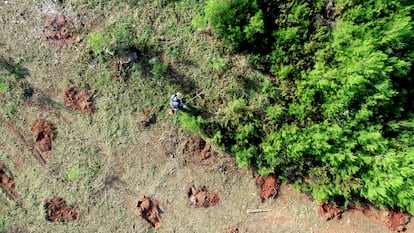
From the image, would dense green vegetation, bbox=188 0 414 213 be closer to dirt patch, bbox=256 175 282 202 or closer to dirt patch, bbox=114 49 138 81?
dirt patch, bbox=256 175 282 202

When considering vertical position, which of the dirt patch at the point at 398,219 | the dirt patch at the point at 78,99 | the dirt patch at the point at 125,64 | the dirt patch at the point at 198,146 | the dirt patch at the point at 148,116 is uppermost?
the dirt patch at the point at 125,64

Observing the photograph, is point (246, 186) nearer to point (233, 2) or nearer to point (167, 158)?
point (167, 158)

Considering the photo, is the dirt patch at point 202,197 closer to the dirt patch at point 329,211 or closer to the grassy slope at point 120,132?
the grassy slope at point 120,132

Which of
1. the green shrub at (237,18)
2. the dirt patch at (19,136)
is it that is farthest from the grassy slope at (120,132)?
the green shrub at (237,18)

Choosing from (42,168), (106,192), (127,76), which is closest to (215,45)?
(127,76)

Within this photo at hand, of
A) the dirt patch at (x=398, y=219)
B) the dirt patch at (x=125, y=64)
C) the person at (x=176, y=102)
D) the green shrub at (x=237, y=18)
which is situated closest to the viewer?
the green shrub at (x=237, y=18)

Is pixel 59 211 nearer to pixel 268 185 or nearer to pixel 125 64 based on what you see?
pixel 125 64
